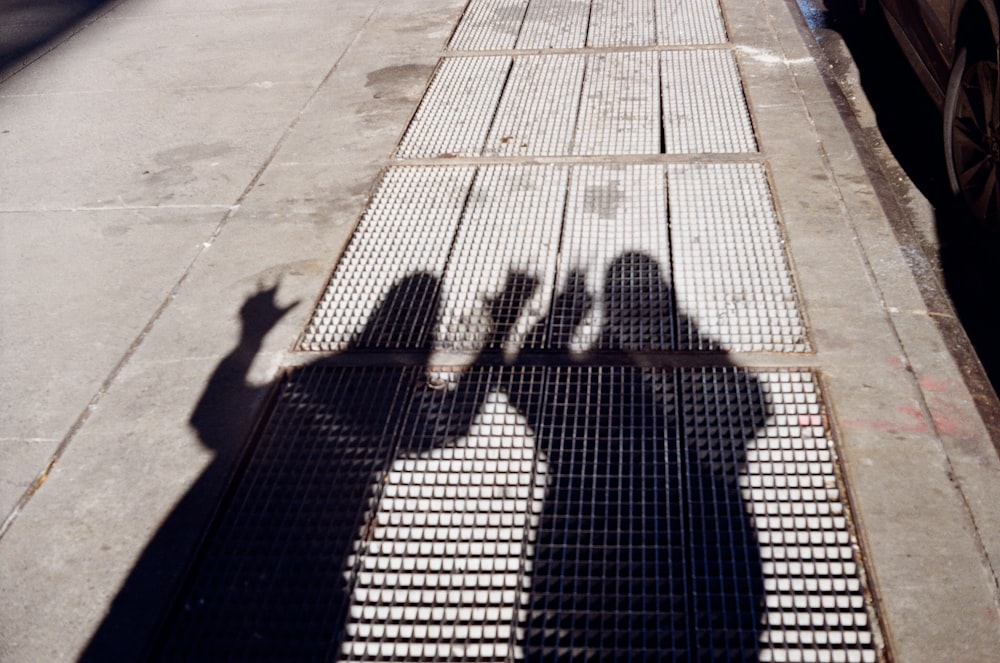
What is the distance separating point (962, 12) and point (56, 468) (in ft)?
15.3

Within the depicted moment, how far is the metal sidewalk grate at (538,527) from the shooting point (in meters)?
2.32

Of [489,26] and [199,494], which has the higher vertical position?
[489,26]

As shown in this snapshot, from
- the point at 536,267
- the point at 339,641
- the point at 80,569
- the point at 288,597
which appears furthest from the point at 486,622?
the point at 536,267

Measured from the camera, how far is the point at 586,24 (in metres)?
6.48

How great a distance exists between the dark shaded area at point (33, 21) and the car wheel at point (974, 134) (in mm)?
7704

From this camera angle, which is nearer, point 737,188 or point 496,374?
point 496,374

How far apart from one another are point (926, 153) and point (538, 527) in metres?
3.76

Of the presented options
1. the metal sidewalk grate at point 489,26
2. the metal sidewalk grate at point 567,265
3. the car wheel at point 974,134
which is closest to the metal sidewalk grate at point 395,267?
the metal sidewalk grate at point 567,265

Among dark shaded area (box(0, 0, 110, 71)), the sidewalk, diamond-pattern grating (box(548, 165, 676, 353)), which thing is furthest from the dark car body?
dark shaded area (box(0, 0, 110, 71))

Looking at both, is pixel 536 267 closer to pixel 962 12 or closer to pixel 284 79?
pixel 962 12

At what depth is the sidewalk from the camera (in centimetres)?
240

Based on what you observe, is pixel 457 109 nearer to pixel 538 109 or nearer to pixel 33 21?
pixel 538 109

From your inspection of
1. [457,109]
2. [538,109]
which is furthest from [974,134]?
[457,109]

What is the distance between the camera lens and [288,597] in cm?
248
